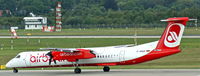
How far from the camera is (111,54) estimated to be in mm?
38500

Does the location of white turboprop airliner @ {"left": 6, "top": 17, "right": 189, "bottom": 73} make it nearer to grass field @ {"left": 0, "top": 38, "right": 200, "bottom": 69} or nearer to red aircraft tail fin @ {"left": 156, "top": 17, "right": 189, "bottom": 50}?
red aircraft tail fin @ {"left": 156, "top": 17, "right": 189, "bottom": 50}

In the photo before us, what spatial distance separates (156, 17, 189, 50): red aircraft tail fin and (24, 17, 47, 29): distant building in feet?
341

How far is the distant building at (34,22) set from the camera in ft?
463

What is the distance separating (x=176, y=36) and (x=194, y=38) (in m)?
36.6

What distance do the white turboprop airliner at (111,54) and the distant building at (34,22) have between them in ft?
328

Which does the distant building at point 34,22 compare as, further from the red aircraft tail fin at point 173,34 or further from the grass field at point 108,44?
the red aircraft tail fin at point 173,34

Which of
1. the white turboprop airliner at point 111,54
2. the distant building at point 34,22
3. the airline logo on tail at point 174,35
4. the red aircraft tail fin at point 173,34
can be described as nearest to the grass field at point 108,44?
the white turboprop airliner at point 111,54

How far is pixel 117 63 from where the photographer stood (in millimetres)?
38469

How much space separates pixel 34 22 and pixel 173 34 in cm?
11044

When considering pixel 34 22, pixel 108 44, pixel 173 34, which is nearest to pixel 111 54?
pixel 173 34

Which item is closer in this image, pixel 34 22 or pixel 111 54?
pixel 111 54

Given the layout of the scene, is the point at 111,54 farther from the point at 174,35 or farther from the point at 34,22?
the point at 34,22

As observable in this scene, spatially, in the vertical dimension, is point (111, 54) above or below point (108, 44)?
above

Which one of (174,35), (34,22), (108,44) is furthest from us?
(34,22)
